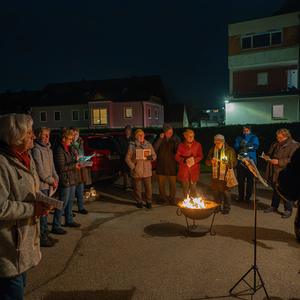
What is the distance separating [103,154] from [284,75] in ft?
61.5

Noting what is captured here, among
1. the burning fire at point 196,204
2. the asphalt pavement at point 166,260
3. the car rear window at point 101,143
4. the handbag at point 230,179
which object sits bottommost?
the asphalt pavement at point 166,260

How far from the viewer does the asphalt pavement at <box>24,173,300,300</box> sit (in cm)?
330

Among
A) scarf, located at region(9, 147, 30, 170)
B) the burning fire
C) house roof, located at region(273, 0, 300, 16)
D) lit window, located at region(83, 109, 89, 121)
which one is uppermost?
house roof, located at region(273, 0, 300, 16)

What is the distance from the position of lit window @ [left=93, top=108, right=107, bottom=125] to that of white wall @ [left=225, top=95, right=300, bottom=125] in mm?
17134

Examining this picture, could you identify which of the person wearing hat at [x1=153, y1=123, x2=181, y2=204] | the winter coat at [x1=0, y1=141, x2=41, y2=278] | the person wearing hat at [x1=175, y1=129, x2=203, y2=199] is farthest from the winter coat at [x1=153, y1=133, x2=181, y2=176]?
the winter coat at [x1=0, y1=141, x2=41, y2=278]

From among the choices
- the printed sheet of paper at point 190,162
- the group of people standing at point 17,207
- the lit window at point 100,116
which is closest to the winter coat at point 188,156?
the printed sheet of paper at point 190,162

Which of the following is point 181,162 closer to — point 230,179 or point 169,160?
point 169,160

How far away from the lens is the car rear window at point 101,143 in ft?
29.1

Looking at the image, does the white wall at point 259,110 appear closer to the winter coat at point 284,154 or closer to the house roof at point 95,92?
the house roof at point 95,92

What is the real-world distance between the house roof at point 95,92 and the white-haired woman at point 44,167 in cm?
2911

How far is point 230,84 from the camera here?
2294 cm

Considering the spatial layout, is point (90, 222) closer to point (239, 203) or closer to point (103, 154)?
point (103, 154)

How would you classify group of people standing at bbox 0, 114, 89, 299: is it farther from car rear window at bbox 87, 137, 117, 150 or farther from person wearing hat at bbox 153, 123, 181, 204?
car rear window at bbox 87, 137, 117, 150

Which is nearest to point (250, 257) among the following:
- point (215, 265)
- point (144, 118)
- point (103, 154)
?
point (215, 265)
